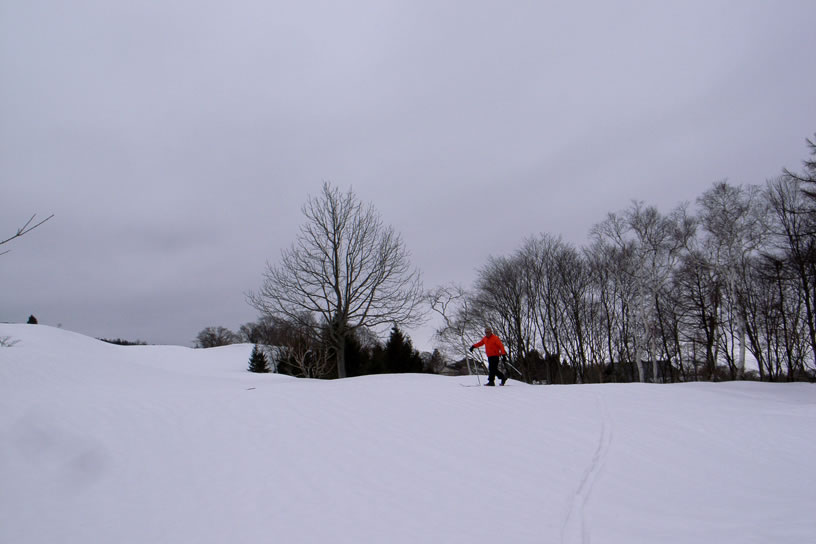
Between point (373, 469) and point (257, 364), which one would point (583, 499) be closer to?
point (373, 469)

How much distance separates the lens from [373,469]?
5488 mm

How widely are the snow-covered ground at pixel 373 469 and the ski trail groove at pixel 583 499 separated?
0.03 meters

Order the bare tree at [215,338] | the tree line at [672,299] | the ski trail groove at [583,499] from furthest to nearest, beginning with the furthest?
1. the bare tree at [215,338]
2. the tree line at [672,299]
3. the ski trail groove at [583,499]

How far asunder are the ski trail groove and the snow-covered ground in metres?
0.03

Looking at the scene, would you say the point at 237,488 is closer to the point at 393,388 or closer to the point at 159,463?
the point at 159,463

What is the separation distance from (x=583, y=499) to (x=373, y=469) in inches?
102

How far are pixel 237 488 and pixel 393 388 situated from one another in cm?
697

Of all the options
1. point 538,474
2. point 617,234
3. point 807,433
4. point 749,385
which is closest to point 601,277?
point 617,234

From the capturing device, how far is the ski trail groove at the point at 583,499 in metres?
3.98

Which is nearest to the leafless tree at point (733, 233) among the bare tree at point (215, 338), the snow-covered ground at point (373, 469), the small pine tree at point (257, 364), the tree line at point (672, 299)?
the tree line at point (672, 299)

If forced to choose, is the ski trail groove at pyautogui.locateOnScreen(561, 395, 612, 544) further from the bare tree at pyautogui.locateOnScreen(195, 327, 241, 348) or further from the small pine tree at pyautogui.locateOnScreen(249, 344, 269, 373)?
→ the bare tree at pyautogui.locateOnScreen(195, 327, 241, 348)

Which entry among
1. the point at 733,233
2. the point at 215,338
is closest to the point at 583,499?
the point at 733,233

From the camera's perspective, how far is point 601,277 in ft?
120

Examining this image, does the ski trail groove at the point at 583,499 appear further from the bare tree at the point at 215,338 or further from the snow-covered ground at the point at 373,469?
the bare tree at the point at 215,338
